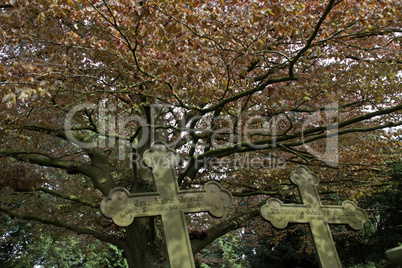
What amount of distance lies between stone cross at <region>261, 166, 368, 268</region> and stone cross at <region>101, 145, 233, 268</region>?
2.03ft

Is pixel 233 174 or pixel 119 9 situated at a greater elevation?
pixel 119 9

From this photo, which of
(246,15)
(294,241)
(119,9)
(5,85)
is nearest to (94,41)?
(119,9)

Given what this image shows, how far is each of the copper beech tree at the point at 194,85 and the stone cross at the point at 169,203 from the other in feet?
5.80

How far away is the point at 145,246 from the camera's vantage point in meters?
7.02

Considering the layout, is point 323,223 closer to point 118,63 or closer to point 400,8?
point 400,8

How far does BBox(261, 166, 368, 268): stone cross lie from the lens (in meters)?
4.24

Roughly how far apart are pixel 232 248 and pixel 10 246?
12.5 m

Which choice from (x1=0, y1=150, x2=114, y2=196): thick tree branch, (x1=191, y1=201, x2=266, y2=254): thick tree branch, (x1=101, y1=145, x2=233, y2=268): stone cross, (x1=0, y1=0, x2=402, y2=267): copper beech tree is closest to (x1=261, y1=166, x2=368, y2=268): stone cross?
(x1=101, y1=145, x2=233, y2=268): stone cross

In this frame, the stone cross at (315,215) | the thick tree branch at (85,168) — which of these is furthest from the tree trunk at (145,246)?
the stone cross at (315,215)

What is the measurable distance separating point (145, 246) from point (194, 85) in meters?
3.28

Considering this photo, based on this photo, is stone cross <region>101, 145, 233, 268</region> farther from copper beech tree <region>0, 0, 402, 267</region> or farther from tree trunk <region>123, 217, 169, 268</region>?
tree trunk <region>123, 217, 169, 268</region>

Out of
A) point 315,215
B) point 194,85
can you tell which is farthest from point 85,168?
point 315,215

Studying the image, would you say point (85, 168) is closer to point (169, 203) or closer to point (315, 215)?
point (169, 203)

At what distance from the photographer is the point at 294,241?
16781 millimetres
